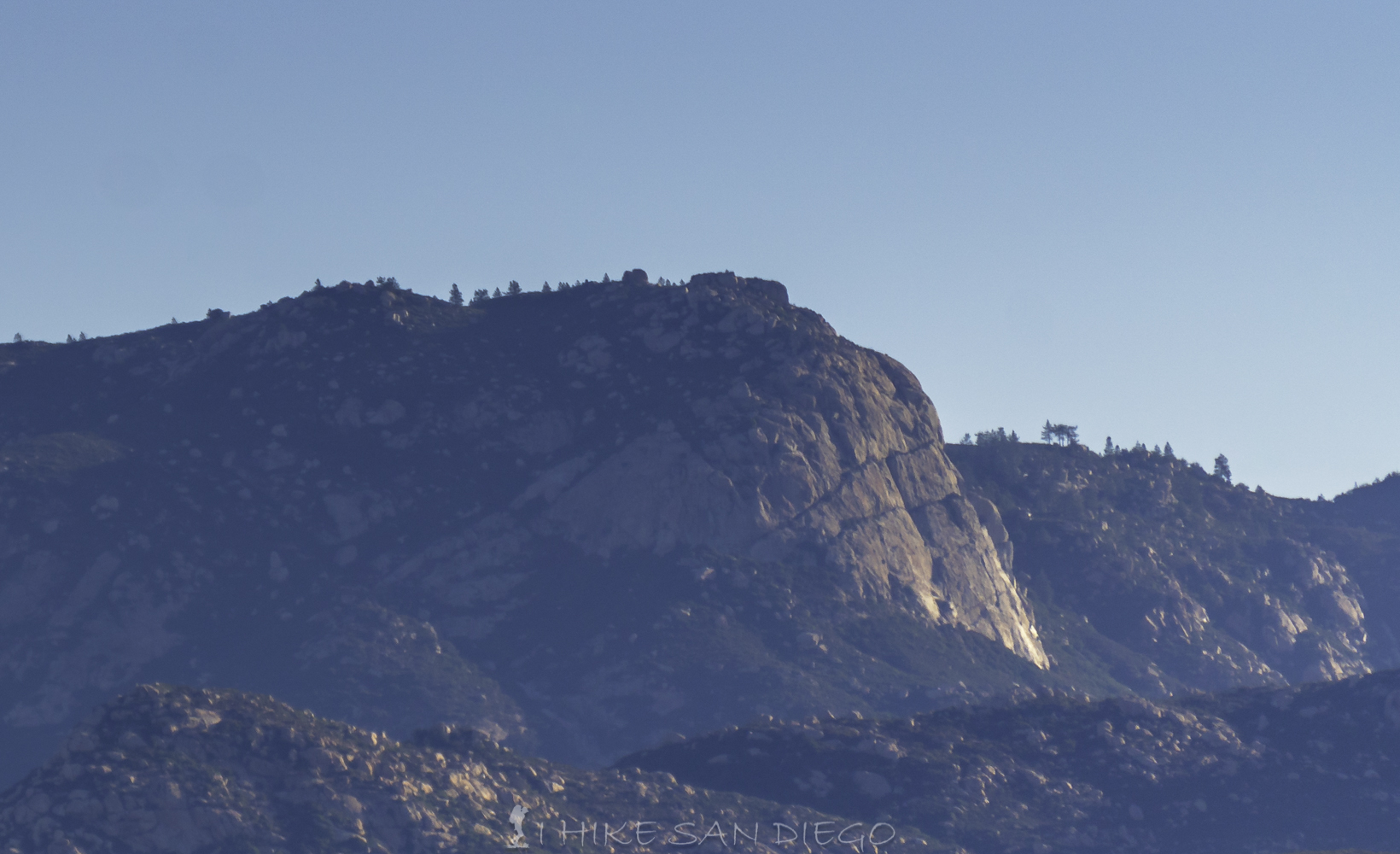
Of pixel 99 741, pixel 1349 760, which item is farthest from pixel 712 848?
pixel 1349 760

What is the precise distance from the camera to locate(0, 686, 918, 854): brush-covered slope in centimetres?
12475

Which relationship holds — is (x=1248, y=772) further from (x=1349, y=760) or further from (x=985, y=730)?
(x=985, y=730)

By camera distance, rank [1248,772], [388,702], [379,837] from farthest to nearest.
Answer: [388,702] → [1248,772] → [379,837]

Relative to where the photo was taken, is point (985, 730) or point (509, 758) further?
point (985, 730)

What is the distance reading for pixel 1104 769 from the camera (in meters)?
158

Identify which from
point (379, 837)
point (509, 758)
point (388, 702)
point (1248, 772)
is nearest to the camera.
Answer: point (379, 837)

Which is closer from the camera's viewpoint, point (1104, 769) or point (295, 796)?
point (295, 796)

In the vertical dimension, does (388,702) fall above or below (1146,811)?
above

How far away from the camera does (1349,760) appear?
159m

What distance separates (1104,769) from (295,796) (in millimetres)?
64461

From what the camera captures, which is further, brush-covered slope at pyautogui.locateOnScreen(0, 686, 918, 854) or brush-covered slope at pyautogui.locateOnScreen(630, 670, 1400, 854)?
brush-covered slope at pyautogui.locateOnScreen(630, 670, 1400, 854)

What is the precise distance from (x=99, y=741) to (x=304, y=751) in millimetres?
13376

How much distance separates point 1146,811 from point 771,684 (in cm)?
5485

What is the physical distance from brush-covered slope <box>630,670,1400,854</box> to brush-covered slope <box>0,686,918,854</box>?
7325mm
